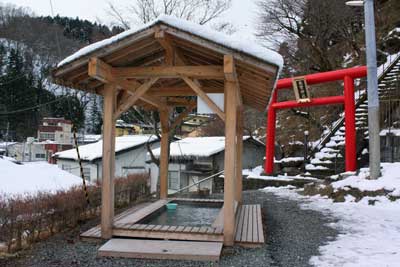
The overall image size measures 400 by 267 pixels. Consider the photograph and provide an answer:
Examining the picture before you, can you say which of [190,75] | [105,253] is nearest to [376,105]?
[190,75]

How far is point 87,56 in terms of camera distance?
16.6 ft

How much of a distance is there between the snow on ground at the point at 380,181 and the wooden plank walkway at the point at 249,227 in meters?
2.87

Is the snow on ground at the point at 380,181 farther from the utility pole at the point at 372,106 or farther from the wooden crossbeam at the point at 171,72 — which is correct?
the wooden crossbeam at the point at 171,72

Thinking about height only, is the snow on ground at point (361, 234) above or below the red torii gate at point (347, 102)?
below

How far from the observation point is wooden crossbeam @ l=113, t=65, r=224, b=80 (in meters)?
5.09

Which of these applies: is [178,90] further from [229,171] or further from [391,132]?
[391,132]

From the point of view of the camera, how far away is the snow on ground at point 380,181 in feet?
26.9

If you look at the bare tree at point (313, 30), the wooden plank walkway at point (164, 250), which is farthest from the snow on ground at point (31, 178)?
the bare tree at point (313, 30)

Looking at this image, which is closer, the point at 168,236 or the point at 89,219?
the point at 168,236

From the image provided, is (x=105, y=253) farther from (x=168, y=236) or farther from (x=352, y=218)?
(x=352, y=218)

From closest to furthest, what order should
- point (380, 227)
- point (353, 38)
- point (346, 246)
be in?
point (346, 246)
point (380, 227)
point (353, 38)

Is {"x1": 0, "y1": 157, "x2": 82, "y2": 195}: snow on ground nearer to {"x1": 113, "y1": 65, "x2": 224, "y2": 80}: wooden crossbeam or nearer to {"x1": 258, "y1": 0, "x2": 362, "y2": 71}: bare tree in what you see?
{"x1": 113, "y1": 65, "x2": 224, "y2": 80}: wooden crossbeam

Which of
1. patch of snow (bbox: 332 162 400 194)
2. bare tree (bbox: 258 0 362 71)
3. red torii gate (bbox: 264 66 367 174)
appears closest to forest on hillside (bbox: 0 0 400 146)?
bare tree (bbox: 258 0 362 71)

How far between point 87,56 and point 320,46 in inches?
628
